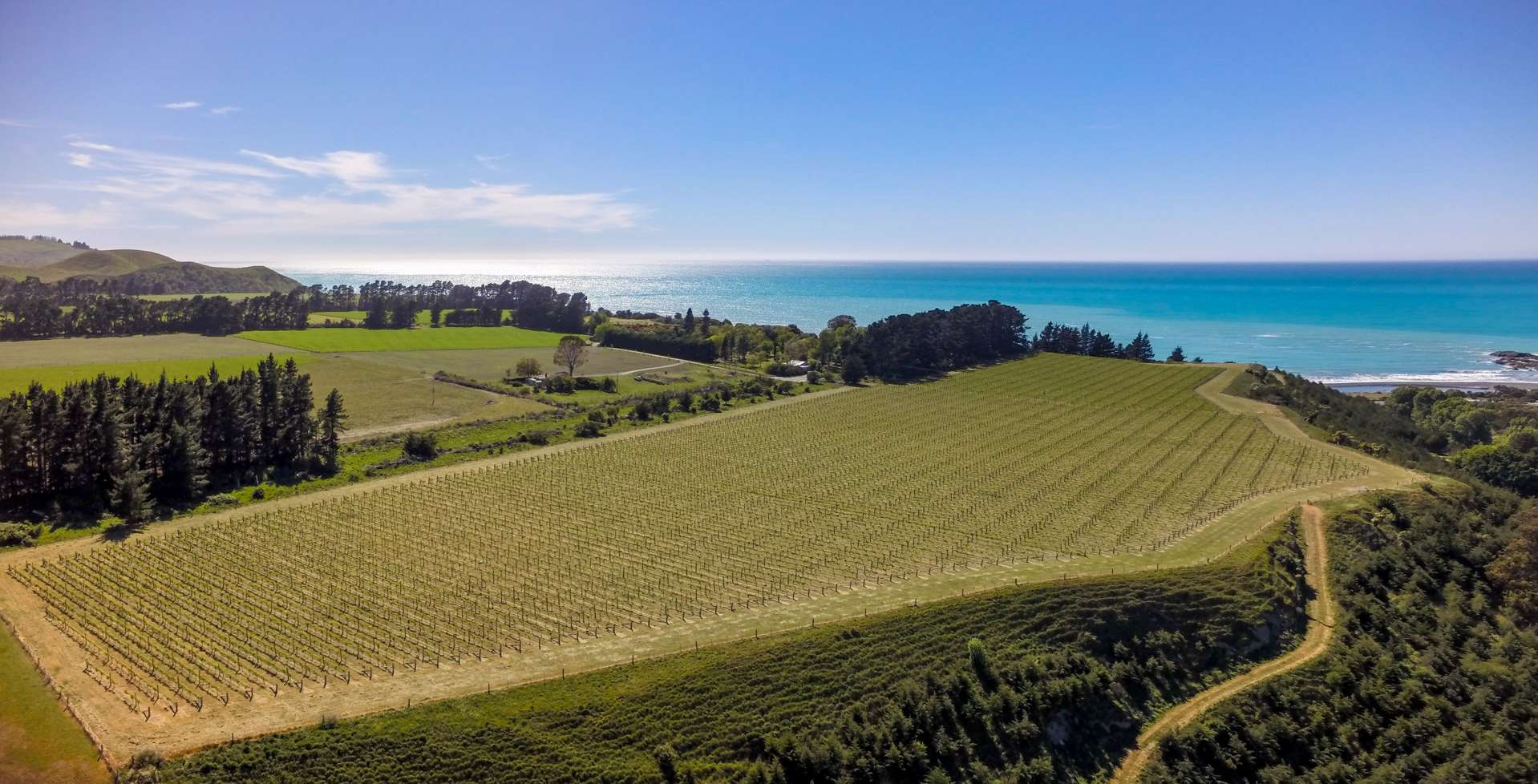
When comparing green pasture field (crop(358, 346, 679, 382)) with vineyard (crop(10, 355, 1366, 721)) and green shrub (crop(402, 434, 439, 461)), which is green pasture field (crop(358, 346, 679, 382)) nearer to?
green shrub (crop(402, 434, 439, 461))

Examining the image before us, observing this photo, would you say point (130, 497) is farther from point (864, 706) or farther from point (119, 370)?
point (119, 370)

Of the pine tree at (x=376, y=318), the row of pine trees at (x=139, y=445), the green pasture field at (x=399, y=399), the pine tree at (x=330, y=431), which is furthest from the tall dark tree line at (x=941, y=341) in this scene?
the pine tree at (x=376, y=318)

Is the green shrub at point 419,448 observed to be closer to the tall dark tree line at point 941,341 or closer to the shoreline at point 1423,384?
the tall dark tree line at point 941,341

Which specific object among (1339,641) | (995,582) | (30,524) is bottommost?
(1339,641)

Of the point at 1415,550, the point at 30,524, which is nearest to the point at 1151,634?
the point at 1415,550

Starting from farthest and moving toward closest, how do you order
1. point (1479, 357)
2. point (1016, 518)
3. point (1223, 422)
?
point (1479, 357)
point (1223, 422)
point (1016, 518)

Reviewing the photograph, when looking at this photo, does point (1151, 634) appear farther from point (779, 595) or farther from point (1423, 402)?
point (1423, 402)

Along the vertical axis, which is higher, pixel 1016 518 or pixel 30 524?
pixel 30 524
